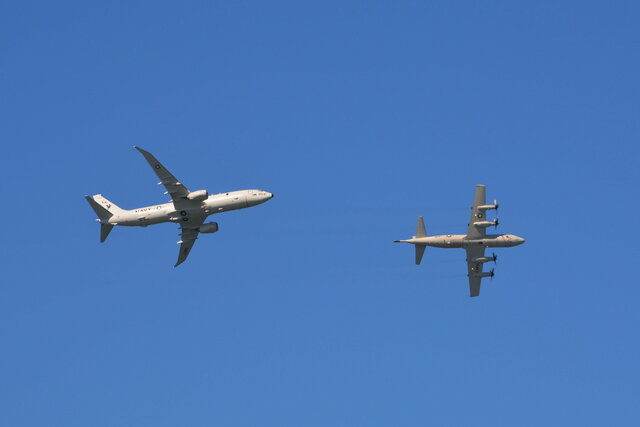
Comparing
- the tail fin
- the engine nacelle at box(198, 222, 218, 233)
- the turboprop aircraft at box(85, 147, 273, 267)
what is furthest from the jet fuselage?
the engine nacelle at box(198, 222, 218, 233)

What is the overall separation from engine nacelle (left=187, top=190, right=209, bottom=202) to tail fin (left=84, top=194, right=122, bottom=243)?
11.6 metres

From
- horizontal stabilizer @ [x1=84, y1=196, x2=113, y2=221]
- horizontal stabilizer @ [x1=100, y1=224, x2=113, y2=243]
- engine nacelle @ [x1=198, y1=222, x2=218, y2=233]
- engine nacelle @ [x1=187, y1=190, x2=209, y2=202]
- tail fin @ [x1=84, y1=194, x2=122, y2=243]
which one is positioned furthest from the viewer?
engine nacelle @ [x1=198, y1=222, x2=218, y2=233]

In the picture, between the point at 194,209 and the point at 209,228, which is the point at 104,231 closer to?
the point at 194,209

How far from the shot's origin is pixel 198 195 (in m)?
192

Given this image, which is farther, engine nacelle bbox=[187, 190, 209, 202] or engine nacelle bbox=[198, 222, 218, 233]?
engine nacelle bbox=[198, 222, 218, 233]

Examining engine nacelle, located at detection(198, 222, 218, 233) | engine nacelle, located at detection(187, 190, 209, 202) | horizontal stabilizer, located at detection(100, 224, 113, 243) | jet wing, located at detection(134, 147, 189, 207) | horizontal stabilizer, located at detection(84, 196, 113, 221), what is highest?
jet wing, located at detection(134, 147, 189, 207)

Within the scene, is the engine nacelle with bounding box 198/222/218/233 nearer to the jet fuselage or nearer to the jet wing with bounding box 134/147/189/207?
the jet fuselage

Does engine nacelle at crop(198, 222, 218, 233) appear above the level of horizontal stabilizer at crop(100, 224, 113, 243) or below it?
above

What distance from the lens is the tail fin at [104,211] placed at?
196 m

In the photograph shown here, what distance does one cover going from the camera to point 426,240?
200m

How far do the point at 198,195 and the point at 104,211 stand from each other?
1501 cm

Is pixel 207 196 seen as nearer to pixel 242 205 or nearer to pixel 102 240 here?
pixel 242 205

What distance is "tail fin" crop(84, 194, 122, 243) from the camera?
645ft

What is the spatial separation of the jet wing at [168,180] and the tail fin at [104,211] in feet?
30.3
